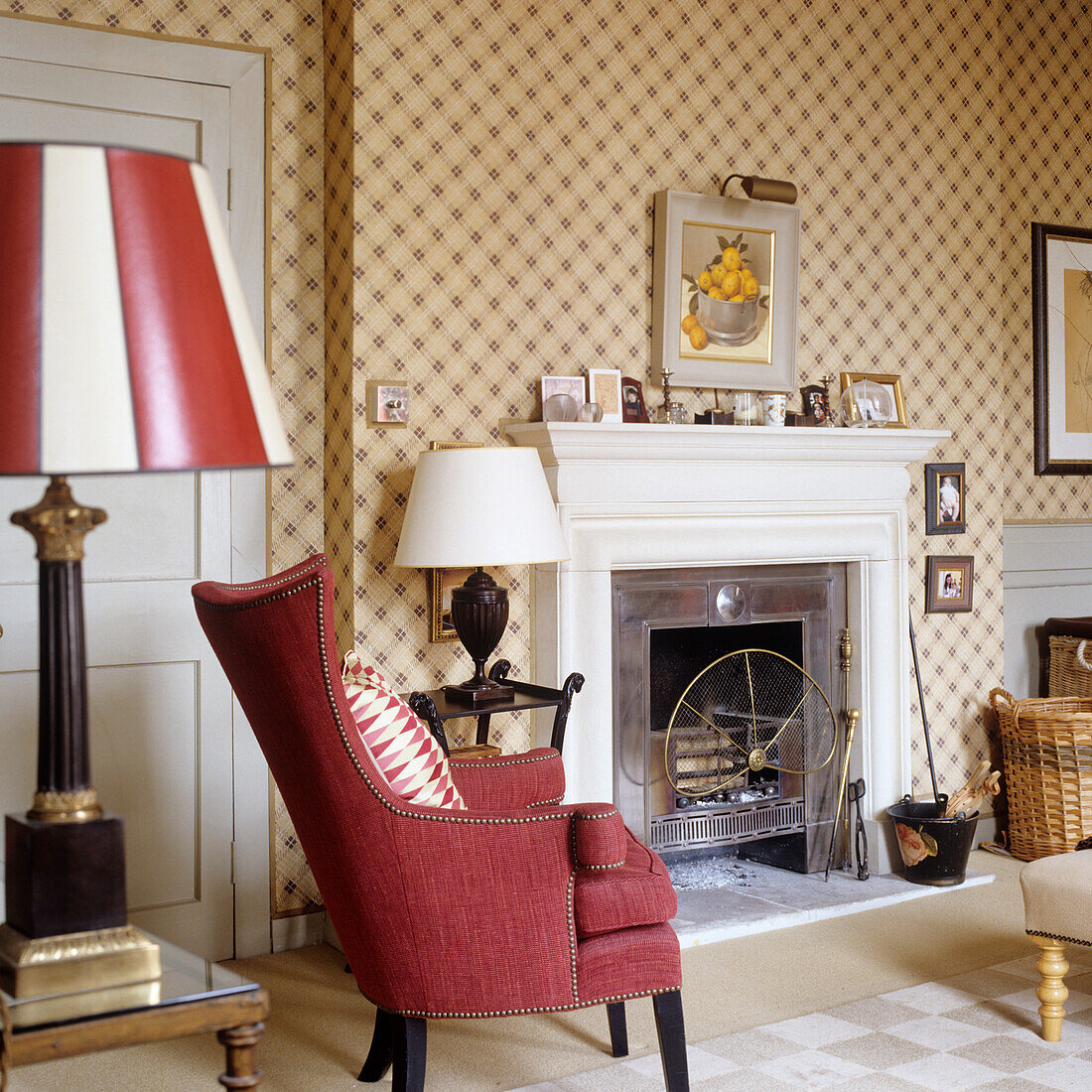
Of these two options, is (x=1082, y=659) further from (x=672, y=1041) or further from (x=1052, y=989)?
(x=672, y=1041)

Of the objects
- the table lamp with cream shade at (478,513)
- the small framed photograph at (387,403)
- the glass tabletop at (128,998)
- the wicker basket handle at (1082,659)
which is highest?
the small framed photograph at (387,403)

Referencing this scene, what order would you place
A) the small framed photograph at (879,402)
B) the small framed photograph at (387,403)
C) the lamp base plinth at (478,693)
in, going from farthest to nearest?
the small framed photograph at (879,402) < the small framed photograph at (387,403) < the lamp base plinth at (478,693)

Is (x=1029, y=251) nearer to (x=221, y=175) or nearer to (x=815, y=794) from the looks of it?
(x=815, y=794)

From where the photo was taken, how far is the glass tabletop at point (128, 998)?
3.93 feet

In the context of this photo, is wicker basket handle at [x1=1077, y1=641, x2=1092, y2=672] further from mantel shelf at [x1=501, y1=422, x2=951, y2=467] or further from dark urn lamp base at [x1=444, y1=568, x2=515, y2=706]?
dark urn lamp base at [x1=444, y1=568, x2=515, y2=706]

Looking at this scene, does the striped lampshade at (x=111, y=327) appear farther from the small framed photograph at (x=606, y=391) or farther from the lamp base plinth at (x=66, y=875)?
the small framed photograph at (x=606, y=391)

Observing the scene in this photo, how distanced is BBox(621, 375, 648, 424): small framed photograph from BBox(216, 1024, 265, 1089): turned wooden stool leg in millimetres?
2778

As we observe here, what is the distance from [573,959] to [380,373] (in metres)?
1.81

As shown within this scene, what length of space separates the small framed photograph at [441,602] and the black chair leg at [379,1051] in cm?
119

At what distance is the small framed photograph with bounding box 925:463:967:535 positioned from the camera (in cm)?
455

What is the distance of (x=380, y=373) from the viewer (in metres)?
3.50

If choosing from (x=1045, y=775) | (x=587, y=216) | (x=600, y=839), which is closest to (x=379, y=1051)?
(x=600, y=839)

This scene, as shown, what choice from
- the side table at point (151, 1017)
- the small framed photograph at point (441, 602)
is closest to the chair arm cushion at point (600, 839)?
the side table at point (151, 1017)

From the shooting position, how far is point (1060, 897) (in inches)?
111
